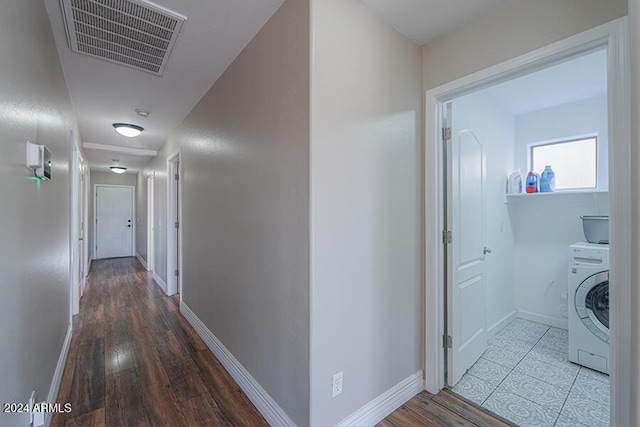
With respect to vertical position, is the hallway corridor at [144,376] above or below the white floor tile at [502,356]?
above

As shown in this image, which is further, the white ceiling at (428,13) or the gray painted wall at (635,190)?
the white ceiling at (428,13)

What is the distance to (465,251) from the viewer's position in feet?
7.08

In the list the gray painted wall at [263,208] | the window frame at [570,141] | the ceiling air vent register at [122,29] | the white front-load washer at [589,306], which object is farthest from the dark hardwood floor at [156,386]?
the window frame at [570,141]

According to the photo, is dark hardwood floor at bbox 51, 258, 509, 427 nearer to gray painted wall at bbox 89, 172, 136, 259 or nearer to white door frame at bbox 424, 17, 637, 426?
white door frame at bbox 424, 17, 637, 426

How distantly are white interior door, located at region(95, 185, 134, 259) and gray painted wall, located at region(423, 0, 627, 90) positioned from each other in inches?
330

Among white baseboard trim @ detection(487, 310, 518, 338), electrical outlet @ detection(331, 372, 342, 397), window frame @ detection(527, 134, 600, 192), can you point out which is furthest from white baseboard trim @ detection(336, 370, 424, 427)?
window frame @ detection(527, 134, 600, 192)

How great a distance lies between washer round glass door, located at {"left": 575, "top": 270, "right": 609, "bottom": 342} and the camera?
7.19 feet

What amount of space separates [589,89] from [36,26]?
4235 mm

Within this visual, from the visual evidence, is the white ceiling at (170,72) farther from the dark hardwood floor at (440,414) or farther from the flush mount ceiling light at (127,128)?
the dark hardwood floor at (440,414)

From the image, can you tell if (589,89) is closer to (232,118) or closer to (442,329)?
(442,329)

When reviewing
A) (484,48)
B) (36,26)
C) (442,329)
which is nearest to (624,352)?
(442,329)

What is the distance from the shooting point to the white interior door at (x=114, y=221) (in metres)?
7.24

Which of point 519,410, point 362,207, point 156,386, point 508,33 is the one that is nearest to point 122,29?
point 362,207

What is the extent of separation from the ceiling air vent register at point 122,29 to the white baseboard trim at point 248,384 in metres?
2.36
